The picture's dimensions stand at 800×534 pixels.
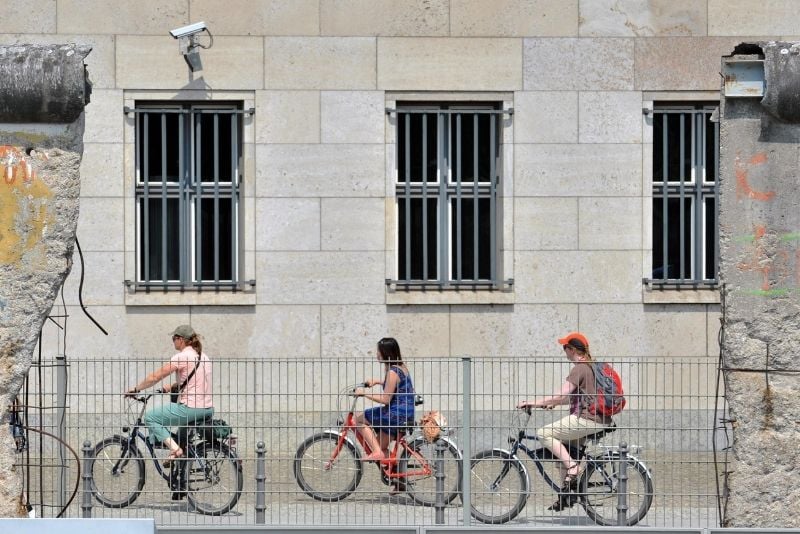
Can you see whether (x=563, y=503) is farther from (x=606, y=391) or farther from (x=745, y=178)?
(x=745, y=178)

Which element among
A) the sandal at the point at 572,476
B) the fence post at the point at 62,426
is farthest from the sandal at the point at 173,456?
the sandal at the point at 572,476

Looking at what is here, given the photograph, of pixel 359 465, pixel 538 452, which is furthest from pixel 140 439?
pixel 538 452

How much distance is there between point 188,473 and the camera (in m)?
10.9

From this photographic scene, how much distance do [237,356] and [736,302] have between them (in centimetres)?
766

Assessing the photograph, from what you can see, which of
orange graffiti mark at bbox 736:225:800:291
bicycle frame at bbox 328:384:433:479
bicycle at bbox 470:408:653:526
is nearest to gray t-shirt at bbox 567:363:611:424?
bicycle at bbox 470:408:653:526

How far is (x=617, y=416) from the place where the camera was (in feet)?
37.9

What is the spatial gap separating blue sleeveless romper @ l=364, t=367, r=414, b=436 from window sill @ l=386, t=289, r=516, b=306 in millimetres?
4738

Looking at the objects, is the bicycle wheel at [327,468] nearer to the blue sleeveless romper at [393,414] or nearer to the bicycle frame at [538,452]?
the blue sleeveless romper at [393,414]

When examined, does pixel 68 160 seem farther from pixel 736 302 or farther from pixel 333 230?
pixel 333 230

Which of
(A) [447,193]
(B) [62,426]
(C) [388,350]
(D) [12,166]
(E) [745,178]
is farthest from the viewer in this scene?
(A) [447,193]

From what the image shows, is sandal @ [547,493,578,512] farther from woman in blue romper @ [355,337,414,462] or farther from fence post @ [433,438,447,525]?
woman in blue romper @ [355,337,414,462]

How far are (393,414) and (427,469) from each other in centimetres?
47

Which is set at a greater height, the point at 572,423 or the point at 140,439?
the point at 572,423

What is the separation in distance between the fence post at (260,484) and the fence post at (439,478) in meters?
1.23
